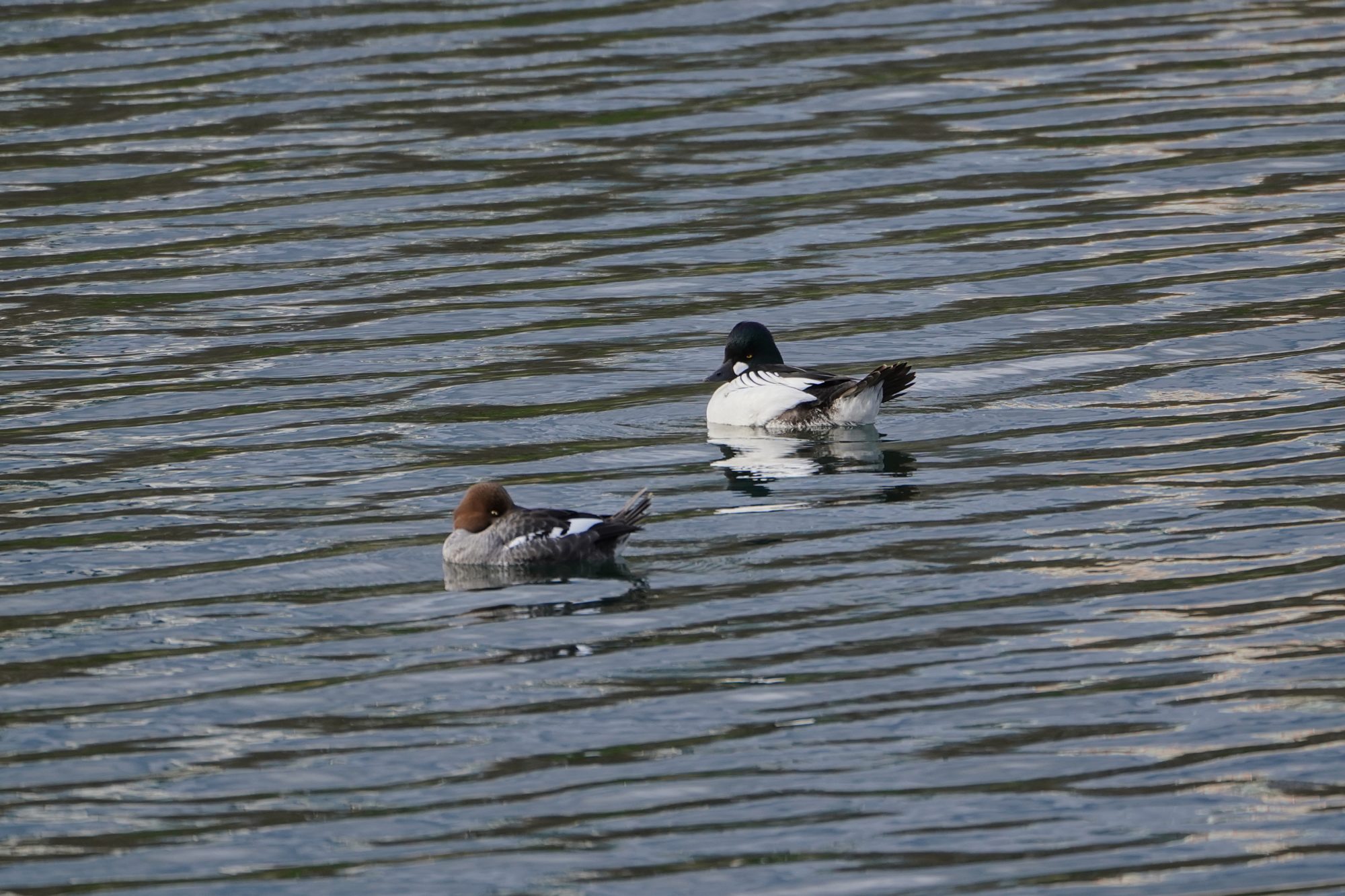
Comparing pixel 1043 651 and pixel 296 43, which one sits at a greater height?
pixel 296 43

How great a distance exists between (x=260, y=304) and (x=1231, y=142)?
9.27m

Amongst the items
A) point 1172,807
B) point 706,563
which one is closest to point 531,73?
point 706,563

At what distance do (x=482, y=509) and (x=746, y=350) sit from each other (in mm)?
3606

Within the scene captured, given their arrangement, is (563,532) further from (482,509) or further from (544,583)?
(482,509)

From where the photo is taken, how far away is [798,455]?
13.3 metres

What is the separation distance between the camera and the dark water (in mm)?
7879

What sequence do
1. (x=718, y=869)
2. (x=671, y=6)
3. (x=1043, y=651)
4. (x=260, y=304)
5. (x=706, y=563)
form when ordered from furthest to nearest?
(x=671, y=6) → (x=260, y=304) → (x=706, y=563) → (x=1043, y=651) → (x=718, y=869)

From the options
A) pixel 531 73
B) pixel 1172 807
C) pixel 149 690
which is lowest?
pixel 1172 807

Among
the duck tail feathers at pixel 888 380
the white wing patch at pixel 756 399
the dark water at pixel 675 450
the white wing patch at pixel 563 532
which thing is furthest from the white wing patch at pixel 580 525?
the white wing patch at pixel 756 399

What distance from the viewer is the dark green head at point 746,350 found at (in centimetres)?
1396

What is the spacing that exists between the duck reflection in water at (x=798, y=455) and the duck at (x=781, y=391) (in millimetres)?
80

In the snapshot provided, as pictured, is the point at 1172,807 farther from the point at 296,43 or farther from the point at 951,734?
the point at 296,43

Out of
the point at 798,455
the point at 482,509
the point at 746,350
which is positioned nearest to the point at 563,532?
the point at 482,509

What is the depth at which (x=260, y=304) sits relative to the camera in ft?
55.2
